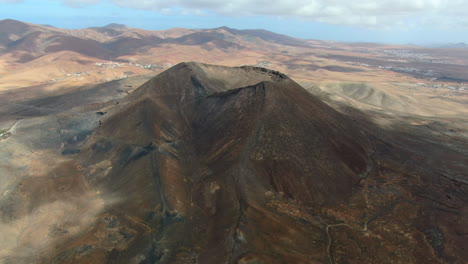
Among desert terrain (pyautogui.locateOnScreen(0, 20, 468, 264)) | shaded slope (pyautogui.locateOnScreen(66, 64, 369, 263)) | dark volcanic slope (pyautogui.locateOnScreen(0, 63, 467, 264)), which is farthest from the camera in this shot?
shaded slope (pyautogui.locateOnScreen(66, 64, 369, 263))

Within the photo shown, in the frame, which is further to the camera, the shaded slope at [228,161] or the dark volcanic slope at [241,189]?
the shaded slope at [228,161]

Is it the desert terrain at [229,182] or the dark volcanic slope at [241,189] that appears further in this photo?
the desert terrain at [229,182]

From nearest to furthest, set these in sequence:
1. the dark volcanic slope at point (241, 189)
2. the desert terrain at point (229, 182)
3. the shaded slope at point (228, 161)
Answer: the dark volcanic slope at point (241, 189), the desert terrain at point (229, 182), the shaded slope at point (228, 161)

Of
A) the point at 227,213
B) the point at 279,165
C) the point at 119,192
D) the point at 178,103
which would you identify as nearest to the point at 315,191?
the point at 279,165

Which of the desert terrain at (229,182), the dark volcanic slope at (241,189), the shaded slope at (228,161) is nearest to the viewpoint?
the dark volcanic slope at (241,189)

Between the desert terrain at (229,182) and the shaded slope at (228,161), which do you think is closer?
the desert terrain at (229,182)

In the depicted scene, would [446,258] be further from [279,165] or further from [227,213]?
[227,213]

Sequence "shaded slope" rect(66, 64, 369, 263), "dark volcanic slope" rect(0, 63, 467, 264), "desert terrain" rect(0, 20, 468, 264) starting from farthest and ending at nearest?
"shaded slope" rect(66, 64, 369, 263), "desert terrain" rect(0, 20, 468, 264), "dark volcanic slope" rect(0, 63, 467, 264)

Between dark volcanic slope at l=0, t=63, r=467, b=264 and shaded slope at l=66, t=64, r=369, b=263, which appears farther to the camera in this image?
shaded slope at l=66, t=64, r=369, b=263
